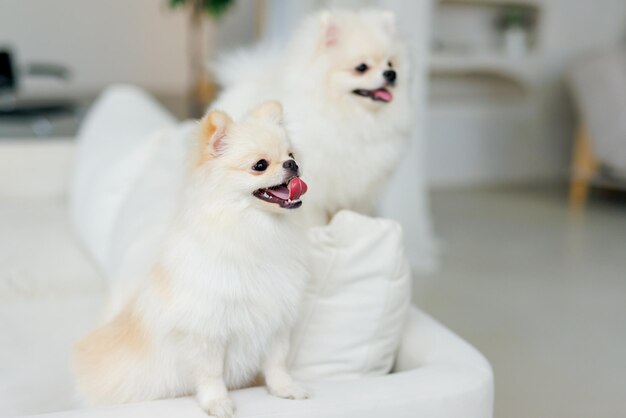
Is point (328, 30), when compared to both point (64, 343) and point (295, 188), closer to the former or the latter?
point (295, 188)

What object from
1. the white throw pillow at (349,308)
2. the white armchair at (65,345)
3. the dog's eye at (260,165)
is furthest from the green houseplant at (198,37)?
the dog's eye at (260,165)

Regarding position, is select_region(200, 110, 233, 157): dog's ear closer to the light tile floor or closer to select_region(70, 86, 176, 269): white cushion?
select_region(70, 86, 176, 269): white cushion

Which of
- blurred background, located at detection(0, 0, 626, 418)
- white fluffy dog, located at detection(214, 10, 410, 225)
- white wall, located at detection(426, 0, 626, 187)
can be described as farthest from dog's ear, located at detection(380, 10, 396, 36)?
white wall, located at detection(426, 0, 626, 187)

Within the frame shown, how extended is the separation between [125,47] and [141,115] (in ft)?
17.6

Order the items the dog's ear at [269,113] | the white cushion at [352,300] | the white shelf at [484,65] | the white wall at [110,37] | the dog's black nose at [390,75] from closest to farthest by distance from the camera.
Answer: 1. the dog's ear at [269,113]
2. the white cushion at [352,300]
3. the dog's black nose at [390,75]
4. the white shelf at [484,65]
5. the white wall at [110,37]

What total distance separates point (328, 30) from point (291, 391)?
904 mm

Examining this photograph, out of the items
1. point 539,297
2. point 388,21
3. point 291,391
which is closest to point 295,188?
point 291,391

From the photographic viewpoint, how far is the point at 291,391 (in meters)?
1.05

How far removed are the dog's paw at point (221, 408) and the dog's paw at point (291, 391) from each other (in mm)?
80

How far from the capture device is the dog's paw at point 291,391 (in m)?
1.04

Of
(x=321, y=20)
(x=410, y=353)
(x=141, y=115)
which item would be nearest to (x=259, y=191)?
(x=410, y=353)

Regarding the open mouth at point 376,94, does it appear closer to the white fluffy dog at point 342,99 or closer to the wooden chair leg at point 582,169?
the white fluffy dog at point 342,99

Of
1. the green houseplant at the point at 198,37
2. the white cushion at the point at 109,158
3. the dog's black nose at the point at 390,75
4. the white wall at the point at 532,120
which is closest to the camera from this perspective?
the dog's black nose at the point at 390,75

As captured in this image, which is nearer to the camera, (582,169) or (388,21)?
(388,21)
